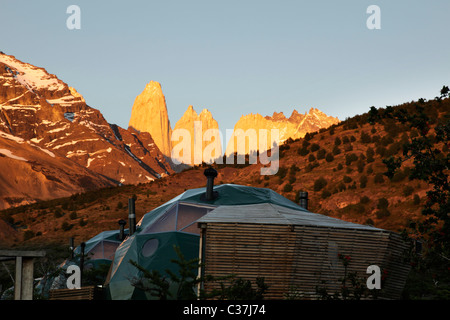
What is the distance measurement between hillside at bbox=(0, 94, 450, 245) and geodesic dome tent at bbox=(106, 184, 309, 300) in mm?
17674

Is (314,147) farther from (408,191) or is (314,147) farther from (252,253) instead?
(252,253)

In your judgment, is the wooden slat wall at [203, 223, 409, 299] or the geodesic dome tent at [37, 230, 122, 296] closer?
the wooden slat wall at [203, 223, 409, 299]

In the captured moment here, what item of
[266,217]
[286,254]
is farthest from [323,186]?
[286,254]

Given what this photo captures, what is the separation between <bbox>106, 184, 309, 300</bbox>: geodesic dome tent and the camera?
61.2 ft

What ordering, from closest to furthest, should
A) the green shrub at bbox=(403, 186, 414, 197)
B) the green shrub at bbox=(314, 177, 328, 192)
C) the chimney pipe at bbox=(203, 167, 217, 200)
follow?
the chimney pipe at bbox=(203, 167, 217, 200) → the green shrub at bbox=(403, 186, 414, 197) → the green shrub at bbox=(314, 177, 328, 192)

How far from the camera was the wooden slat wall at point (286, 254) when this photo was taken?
630 inches

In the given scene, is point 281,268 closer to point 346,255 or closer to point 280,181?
point 346,255

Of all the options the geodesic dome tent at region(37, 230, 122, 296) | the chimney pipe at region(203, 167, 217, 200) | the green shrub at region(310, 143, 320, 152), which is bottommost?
the geodesic dome tent at region(37, 230, 122, 296)

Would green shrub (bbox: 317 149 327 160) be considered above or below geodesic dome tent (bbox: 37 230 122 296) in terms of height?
above

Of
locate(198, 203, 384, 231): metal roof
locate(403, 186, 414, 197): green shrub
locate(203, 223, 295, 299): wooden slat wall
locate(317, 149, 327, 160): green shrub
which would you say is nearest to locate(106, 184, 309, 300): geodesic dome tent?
locate(198, 203, 384, 231): metal roof

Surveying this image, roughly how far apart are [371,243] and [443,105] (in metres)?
42.6

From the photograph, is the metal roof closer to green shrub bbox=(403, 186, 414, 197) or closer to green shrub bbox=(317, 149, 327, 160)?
green shrub bbox=(403, 186, 414, 197)
